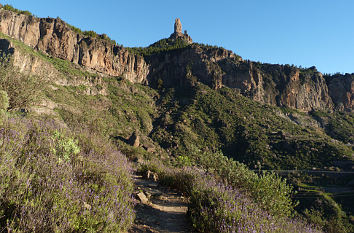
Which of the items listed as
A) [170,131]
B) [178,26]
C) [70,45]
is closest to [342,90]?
[170,131]

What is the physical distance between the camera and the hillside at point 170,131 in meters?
3.45

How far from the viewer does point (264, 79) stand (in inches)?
4528

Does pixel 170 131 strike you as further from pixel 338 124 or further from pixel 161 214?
pixel 338 124

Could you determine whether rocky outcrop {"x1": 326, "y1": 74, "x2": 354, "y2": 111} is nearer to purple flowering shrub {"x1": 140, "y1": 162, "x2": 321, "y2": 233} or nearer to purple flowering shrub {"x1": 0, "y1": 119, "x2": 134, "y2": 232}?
purple flowering shrub {"x1": 140, "y1": 162, "x2": 321, "y2": 233}

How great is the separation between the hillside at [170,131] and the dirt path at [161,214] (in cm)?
52

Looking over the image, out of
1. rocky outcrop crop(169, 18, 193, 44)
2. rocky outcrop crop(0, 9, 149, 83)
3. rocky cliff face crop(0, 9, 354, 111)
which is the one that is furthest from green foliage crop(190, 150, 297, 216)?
rocky outcrop crop(169, 18, 193, 44)

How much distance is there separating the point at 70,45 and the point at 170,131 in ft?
202

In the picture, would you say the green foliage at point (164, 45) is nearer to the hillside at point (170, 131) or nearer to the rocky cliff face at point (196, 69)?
the hillside at point (170, 131)

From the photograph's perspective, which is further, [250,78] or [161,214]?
[250,78]

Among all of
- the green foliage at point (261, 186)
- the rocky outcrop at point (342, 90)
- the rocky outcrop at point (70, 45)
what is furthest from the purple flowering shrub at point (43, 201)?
the rocky outcrop at point (342, 90)

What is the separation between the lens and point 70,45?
84938 mm

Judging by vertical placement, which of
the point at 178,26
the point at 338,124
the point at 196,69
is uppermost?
the point at 178,26

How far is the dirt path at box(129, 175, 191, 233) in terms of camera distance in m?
4.37

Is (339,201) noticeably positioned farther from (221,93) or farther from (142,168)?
(221,93)
